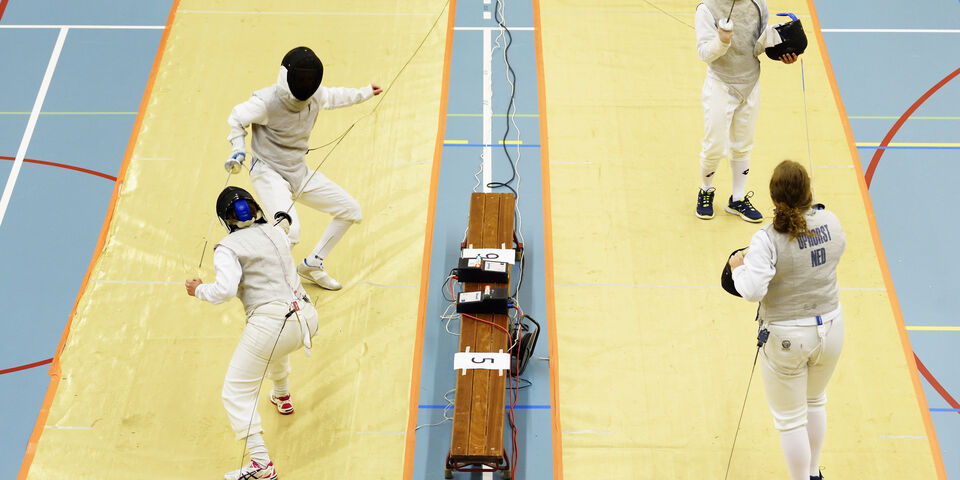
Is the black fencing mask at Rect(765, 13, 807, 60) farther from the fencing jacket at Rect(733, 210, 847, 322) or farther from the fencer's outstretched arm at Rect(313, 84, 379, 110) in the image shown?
the fencer's outstretched arm at Rect(313, 84, 379, 110)

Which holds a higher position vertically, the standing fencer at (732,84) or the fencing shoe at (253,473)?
the standing fencer at (732,84)

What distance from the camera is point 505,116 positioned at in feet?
18.3

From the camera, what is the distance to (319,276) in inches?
181

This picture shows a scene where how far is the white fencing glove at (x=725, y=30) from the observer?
14.0 ft

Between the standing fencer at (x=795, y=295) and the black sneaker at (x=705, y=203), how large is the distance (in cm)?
163

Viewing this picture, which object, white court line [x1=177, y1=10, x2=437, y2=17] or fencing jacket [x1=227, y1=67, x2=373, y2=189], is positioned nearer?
fencing jacket [x1=227, y1=67, x2=373, y2=189]

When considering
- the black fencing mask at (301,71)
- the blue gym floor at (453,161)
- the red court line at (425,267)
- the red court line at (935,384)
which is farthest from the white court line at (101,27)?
the red court line at (935,384)

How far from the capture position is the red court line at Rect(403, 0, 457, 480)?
3.99 m

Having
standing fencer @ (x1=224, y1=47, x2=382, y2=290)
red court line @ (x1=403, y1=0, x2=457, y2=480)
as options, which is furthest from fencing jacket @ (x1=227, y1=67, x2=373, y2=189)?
red court line @ (x1=403, y1=0, x2=457, y2=480)

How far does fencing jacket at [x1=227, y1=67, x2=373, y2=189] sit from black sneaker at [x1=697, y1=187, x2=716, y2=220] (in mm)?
1908

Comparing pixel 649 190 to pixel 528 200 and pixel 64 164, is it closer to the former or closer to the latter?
pixel 528 200

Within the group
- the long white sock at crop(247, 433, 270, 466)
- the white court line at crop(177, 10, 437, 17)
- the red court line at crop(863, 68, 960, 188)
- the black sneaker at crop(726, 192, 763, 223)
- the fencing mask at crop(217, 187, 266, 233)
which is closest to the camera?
the fencing mask at crop(217, 187, 266, 233)

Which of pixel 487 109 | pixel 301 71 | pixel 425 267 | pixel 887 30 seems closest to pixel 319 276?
pixel 425 267

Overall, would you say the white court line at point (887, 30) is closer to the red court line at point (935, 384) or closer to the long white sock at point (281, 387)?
the red court line at point (935, 384)
